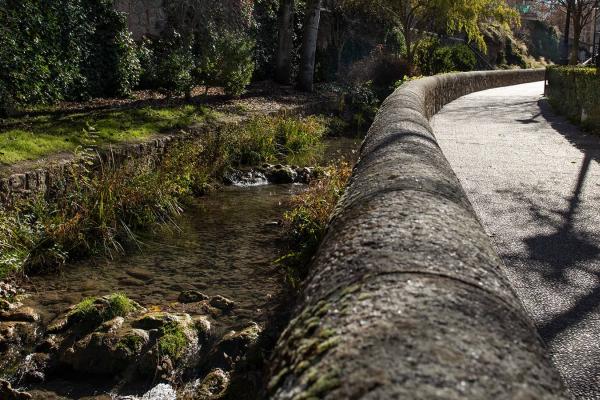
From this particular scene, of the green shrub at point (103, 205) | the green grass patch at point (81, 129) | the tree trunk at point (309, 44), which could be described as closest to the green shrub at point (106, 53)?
the green grass patch at point (81, 129)

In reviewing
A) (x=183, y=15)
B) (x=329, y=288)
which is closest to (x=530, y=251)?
(x=329, y=288)

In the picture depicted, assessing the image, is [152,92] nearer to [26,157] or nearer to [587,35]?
[26,157]

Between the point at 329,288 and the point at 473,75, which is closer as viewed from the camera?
the point at 329,288

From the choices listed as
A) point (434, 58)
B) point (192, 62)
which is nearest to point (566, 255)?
point (192, 62)

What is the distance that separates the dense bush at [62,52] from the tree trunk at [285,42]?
6571mm

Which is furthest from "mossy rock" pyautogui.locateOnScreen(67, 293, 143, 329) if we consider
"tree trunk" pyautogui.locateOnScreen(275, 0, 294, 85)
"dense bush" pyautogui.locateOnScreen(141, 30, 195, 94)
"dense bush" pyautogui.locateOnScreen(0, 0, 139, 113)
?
"tree trunk" pyautogui.locateOnScreen(275, 0, 294, 85)

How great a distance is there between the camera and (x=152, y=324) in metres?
4.99

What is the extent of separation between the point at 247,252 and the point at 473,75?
19900mm

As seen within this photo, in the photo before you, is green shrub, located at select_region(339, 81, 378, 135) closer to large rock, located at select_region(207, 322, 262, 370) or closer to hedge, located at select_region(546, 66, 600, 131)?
hedge, located at select_region(546, 66, 600, 131)

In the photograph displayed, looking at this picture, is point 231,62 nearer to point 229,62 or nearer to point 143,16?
point 229,62

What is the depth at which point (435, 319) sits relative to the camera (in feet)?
5.83

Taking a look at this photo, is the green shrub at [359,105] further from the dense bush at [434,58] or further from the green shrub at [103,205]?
the dense bush at [434,58]

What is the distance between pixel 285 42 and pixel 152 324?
16.4m

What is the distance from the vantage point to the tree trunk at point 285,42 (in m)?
19.9
